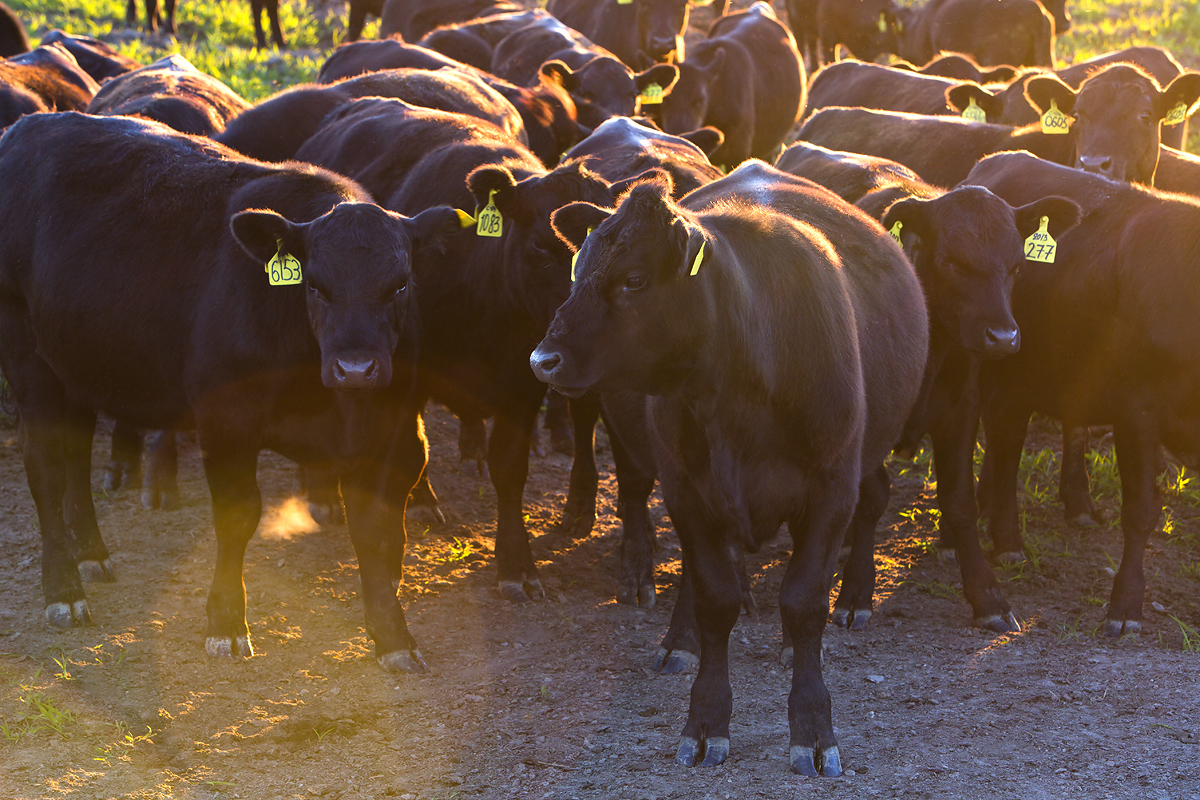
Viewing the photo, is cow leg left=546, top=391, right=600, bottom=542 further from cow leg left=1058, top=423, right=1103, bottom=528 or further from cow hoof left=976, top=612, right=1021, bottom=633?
cow leg left=1058, top=423, right=1103, bottom=528

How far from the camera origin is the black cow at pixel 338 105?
297 inches

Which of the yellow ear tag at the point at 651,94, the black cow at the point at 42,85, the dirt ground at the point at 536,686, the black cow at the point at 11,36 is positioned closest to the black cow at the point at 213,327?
the dirt ground at the point at 536,686

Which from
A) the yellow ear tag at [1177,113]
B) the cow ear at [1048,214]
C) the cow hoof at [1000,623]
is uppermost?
the yellow ear tag at [1177,113]

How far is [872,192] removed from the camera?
5980 mm

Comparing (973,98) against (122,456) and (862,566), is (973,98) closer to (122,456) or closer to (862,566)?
(862,566)

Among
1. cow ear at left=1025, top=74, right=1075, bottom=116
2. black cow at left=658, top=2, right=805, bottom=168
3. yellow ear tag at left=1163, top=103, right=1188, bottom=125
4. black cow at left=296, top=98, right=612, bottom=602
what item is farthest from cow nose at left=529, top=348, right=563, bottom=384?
black cow at left=658, top=2, right=805, bottom=168

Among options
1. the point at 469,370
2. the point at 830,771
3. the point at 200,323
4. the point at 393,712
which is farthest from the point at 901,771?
the point at 200,323

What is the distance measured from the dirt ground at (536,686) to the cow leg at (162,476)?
95 mm

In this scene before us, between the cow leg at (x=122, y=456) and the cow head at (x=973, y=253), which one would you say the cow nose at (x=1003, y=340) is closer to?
the cow head at (x=973, y=253)

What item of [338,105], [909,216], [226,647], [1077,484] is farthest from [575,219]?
[338,105]

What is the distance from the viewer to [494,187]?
5.38 metres

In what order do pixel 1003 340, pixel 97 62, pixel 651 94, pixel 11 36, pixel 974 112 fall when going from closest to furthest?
pixel 1003 340 < pixel 974 112 < pixel 651 94 < pixel 97 62 < pixel 11 36

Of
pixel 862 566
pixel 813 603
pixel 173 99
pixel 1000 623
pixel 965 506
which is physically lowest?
pixel 1000 623

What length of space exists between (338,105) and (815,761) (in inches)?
221
